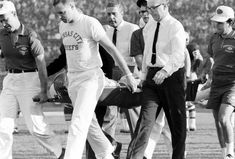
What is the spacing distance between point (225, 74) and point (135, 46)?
4.01ft

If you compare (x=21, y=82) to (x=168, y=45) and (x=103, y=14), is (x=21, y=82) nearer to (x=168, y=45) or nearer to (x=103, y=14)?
(x=168, y=45)

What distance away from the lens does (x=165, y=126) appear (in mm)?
10055

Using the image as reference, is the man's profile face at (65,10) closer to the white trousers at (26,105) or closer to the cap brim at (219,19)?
the white trousers at (26,105)

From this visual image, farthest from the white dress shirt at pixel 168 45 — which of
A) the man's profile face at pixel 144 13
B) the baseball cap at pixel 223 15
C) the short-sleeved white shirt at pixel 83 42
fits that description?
the man's profile face at pixel 144 13

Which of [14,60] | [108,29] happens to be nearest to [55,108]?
[108,29]

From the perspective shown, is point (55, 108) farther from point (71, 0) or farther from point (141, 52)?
point (71, 0)

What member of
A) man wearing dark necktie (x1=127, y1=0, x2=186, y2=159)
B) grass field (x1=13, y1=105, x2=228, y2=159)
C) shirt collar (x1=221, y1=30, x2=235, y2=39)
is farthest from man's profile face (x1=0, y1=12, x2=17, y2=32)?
shirt collar (x1=221, y1=30, x2=235, y2=39)

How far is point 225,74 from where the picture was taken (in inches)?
404

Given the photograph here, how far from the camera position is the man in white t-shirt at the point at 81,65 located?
855cm

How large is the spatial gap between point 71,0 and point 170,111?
1624 millimetres

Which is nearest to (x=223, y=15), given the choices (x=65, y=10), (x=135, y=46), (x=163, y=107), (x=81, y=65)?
(x=135, y=46)

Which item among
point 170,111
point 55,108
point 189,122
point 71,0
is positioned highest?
point 71,0

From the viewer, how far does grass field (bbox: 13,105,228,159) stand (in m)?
11.1

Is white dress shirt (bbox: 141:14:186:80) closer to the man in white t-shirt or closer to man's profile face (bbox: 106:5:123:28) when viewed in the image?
the man in white t-shirt
